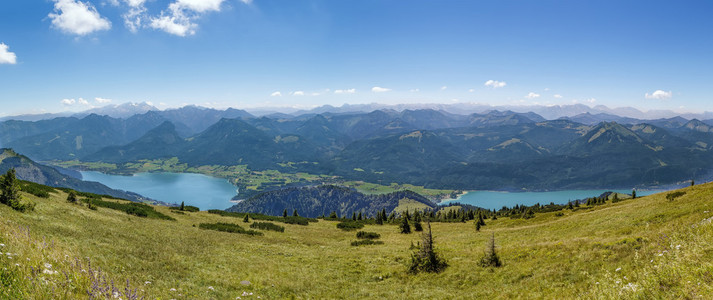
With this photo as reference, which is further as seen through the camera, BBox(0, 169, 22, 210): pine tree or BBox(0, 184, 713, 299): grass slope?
BBox(0, 169, 22, 210): pine tree

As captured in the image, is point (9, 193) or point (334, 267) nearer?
point (9, 193)

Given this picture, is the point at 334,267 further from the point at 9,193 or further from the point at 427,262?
the point at 9,193

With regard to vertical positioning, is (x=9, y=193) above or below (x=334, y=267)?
above

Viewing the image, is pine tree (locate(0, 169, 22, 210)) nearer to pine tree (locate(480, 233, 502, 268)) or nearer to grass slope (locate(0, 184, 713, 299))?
grass slope (locate(0, 184, 713, 299))

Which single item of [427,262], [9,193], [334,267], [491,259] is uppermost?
[9,193]

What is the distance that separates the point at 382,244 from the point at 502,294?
2540cm

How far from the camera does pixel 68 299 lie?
762 centimetres

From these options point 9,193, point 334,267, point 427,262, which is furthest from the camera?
point 334,267

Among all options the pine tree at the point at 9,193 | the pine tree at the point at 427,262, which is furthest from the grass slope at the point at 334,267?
the pine tree at the point at 9,193

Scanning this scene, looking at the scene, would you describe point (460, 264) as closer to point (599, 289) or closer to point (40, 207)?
point (599, 289)

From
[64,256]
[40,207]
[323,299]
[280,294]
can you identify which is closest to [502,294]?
[323,299]

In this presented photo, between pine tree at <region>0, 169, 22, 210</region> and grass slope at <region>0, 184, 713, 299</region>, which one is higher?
pine tree at <region>0, 169, 22, 210</region>

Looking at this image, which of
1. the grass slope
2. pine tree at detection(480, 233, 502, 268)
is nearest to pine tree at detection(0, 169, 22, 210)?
the grass slope

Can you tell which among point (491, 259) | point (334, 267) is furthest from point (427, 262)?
point (334, 267)
